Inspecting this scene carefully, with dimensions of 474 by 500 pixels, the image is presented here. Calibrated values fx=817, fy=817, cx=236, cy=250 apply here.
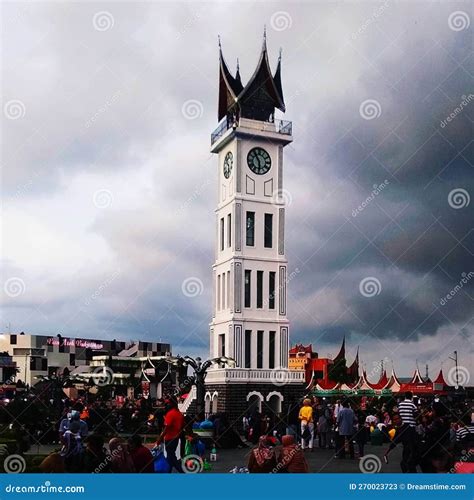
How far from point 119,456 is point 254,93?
123ft

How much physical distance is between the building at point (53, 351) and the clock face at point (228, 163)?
40113 millimetres

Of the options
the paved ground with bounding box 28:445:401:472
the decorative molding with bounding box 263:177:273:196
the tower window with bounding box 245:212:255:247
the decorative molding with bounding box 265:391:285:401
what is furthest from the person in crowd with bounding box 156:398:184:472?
the decorative molding with bounding box 263:177:273:196

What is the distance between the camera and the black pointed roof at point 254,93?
46.9 m

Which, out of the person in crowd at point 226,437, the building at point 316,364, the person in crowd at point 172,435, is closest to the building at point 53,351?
the building at point 316,364

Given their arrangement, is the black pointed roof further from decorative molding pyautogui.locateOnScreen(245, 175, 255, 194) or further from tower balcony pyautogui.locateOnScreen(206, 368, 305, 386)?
tower balcony pyautogui.locateOnScreen(206, 368, 305, 386)

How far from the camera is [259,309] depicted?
1810 inches

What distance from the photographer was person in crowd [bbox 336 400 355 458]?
64.3ft

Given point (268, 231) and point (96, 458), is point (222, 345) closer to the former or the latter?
point (268, 231)

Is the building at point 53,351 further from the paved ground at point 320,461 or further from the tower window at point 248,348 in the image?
the paved ground at point 320,461

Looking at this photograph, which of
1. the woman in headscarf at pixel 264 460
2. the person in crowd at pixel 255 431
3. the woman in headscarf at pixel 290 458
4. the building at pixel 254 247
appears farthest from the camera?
the building at pixel 254 247

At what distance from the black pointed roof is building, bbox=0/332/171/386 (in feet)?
137
